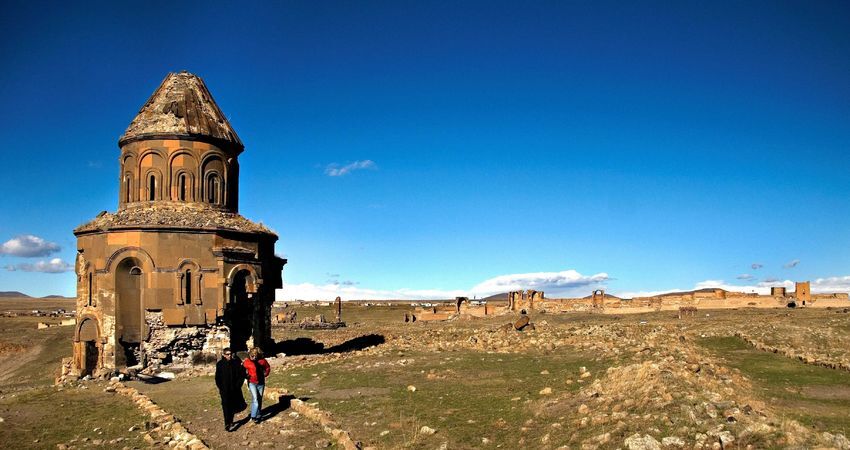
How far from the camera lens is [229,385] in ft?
35.8

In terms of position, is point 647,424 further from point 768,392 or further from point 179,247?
point 179,247

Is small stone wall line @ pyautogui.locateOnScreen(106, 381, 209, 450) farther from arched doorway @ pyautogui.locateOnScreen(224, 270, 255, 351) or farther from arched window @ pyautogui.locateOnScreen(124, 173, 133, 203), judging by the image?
arched window @ pyautogui.locateOnScreen(124, 173, 133, 203)

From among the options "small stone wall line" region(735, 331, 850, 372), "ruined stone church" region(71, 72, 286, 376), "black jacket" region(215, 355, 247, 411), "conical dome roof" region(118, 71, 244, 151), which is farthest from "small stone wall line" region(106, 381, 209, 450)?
"small stone wall line" region(735, 331, 850, 372)

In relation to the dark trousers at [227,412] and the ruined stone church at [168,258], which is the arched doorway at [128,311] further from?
the dark trousers at [227,412]

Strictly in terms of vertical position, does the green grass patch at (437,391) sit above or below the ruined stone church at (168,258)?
below

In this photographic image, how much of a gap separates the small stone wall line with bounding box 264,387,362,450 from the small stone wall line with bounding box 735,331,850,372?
12.2 meters

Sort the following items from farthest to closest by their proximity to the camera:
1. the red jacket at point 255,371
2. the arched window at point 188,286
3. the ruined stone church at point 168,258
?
the arched window at point 188,286 → the ruined stone church at point 168,258 → the red jacket at point 255,371

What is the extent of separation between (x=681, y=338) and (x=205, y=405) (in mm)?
15846

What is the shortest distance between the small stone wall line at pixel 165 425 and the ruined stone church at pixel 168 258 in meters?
4.34

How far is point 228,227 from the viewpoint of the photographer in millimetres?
20328

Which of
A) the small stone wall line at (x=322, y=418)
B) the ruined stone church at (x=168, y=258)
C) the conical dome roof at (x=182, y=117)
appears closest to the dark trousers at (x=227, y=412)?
the small stone wall line at (x=322, y=418)

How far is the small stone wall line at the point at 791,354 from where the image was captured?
1571 centimetres

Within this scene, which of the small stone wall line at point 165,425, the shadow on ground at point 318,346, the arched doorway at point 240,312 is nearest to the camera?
the small stone wall line at point 165,425

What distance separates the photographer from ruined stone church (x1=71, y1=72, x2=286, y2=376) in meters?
19.4
